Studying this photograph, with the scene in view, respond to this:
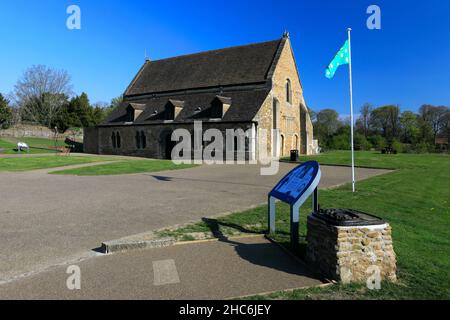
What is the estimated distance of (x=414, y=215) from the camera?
838 cm

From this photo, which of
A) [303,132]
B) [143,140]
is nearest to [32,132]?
[143,140]

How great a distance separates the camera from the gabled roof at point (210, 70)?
3338 centimetres

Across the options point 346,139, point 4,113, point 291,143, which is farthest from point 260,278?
point 4,113

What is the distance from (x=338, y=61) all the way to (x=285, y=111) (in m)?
23.1

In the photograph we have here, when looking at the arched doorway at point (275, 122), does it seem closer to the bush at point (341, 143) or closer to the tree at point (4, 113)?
the bush at point (341, 143)

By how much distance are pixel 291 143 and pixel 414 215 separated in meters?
27.2

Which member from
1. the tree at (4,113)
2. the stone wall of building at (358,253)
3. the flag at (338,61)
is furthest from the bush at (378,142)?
the tree at (4,113)

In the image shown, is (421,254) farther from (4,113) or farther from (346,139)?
(4,113)

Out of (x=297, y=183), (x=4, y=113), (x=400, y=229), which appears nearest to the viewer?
(x=297, y=183)

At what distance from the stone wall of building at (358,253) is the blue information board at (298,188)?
1067 millimetres

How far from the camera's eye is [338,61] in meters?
11.5

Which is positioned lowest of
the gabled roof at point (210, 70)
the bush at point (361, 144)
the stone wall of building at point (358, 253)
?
the stone wall of building at point (358, 253)

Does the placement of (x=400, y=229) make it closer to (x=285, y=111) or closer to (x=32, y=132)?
(x=285, y=111)

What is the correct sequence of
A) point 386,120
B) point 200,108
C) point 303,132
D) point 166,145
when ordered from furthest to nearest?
1. point 386,120
2. point 303,132
3. point 166,145
4. point 200,108
